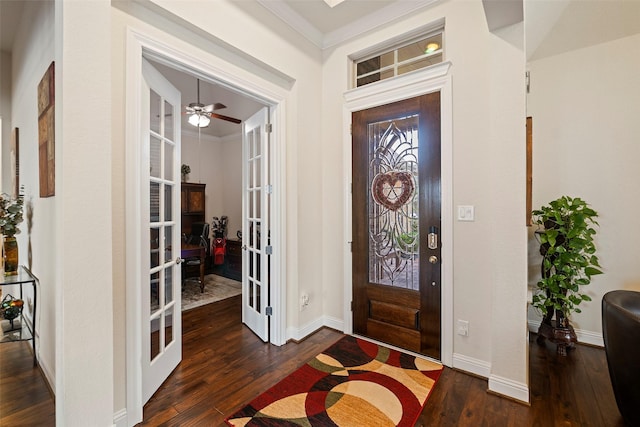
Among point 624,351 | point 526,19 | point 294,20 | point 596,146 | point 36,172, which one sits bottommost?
point 624,351

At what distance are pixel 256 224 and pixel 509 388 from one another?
2.49 meters

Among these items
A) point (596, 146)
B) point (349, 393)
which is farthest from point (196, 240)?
point (596, 146)

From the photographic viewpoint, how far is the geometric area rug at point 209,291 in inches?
152

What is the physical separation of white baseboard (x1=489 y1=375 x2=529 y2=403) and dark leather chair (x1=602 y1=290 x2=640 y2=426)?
0.49m

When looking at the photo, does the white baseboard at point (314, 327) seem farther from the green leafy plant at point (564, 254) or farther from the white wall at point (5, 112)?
the white wall at point (5, 112)

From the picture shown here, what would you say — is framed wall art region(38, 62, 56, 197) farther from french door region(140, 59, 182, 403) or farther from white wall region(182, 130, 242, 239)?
white wall region(182, 130, 242, 239)

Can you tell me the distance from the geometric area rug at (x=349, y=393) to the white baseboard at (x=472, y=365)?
15 centimetres

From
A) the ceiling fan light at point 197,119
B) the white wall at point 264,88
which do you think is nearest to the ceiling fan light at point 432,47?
the white wall at point 264,88

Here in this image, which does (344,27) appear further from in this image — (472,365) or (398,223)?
(472,365)

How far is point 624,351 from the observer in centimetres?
160

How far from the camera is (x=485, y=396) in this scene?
6.35 feet

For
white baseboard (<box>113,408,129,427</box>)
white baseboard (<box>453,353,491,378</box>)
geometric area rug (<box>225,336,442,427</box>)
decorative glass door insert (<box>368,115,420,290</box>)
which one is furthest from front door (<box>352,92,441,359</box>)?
white baseboard (<box>113,408,129,427</box>)

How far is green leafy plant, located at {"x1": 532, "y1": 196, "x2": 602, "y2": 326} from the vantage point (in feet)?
7.85

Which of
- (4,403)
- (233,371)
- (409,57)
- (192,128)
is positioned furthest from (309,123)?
(192,128)
